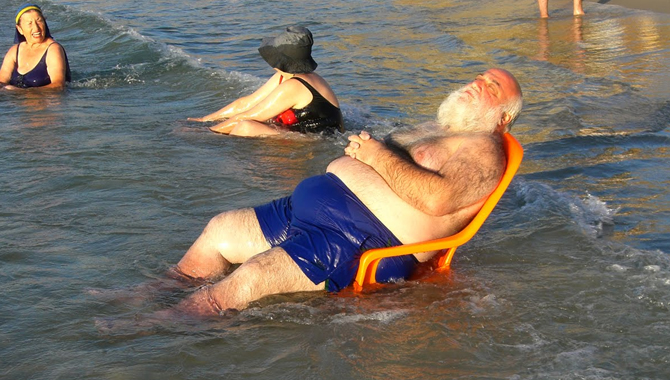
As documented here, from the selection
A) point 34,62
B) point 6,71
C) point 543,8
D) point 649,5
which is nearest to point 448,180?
point 34,62

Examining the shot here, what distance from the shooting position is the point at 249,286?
4113 millimetres

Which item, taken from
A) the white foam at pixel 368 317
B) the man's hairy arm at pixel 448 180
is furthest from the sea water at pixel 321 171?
the man's hairy arm at pixel 448 180

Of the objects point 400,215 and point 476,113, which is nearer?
point 400,215

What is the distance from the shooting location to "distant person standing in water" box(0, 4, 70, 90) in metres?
10.4

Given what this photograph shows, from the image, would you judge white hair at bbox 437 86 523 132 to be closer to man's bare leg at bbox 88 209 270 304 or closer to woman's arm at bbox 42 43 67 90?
man's bare leg at bbox 88 209 270 304

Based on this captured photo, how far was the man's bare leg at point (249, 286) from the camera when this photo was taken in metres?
4.12

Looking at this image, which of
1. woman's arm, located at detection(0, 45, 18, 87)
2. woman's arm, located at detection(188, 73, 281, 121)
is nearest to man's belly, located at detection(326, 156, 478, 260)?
woman's arm, located at detection(188, 73, 281, 121)

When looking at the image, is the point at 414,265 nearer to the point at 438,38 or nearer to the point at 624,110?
the point at 624,110

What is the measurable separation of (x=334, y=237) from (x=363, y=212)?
0.21 meters

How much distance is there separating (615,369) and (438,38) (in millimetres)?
10911

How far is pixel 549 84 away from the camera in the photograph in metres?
9.95

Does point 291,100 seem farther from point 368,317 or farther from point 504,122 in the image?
point 368,317

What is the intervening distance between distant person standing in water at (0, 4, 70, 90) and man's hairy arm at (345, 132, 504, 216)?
7.25 m

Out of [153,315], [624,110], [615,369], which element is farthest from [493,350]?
[624,110]
